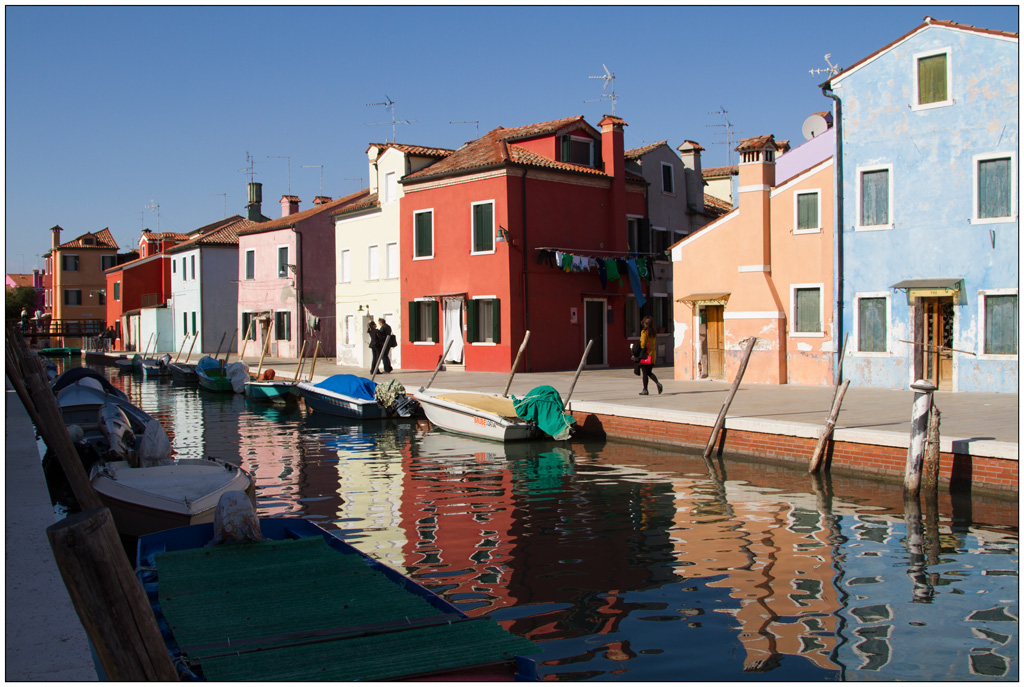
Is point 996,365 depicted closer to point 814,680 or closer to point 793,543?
point 793,543

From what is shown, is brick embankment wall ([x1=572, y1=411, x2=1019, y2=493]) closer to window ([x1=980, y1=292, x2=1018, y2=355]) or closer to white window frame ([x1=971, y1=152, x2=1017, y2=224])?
window ([x1=980, y1=292, x2=1018, y2=355])

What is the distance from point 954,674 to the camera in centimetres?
579

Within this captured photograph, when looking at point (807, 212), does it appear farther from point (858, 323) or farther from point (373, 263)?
point (373, 263)

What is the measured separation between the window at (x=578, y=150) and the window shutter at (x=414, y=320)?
23.2 feet

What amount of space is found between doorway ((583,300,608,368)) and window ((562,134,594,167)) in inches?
189

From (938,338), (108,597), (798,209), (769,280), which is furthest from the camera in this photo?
(769,280)

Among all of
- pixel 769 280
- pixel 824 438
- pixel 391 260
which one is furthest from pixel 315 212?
pixel 824 438

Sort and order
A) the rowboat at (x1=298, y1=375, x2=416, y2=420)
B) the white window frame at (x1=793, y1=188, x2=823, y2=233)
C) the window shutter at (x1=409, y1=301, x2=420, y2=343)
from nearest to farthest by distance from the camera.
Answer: the white window frame at (x1=793, y1=188, x2=823, y2=233), the rowboat at (x1=298, y1=375, x2=416, y2=420), the window shutter at (x1=409, y1=301, x2=420, y2=343)

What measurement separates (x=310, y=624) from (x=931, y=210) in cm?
1760

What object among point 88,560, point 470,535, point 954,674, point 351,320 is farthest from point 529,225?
point 88,560

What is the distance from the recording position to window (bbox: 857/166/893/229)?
1969 centimetres

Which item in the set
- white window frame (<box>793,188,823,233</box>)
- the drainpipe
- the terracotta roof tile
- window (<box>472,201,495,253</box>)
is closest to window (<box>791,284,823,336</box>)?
the drainpipe

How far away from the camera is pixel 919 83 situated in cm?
1908

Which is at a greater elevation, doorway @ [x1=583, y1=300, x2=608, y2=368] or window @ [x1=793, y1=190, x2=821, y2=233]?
window @ [x1=793, y1=190, x2=821, y2=233]
